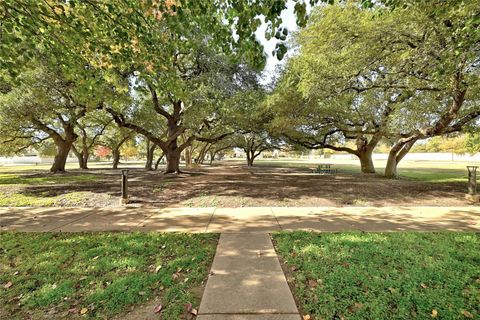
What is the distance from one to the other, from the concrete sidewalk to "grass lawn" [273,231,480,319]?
0.83 meters

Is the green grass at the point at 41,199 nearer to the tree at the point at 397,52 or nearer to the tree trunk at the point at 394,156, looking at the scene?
the tree at the point at 397,52

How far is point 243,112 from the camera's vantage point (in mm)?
13992

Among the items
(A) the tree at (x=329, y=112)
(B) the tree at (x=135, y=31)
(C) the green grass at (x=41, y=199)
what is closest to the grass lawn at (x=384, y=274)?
(B) the tree at (x=135, y=31)

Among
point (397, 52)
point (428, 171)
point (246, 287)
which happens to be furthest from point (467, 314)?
point (428, 171)

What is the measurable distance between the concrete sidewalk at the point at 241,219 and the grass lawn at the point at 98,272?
743 mm

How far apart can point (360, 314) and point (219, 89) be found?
12895 mm

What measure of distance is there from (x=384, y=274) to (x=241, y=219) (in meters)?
3.59

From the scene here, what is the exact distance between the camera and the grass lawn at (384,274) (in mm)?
2701

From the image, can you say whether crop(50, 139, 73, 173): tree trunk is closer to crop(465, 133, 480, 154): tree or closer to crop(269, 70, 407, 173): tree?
crop(269, 70, 407, 173): tree

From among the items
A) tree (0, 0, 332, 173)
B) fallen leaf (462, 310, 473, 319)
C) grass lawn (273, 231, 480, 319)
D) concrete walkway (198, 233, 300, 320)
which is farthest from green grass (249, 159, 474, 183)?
tree (0, 0, 332, 173)

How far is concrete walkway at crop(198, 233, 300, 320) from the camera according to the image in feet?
8.60

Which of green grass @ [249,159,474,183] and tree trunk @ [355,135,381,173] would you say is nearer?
green grass @ [249,159,474,183]

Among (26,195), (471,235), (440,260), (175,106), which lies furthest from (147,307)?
(175,106)

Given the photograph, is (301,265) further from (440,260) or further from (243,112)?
(243,112)
